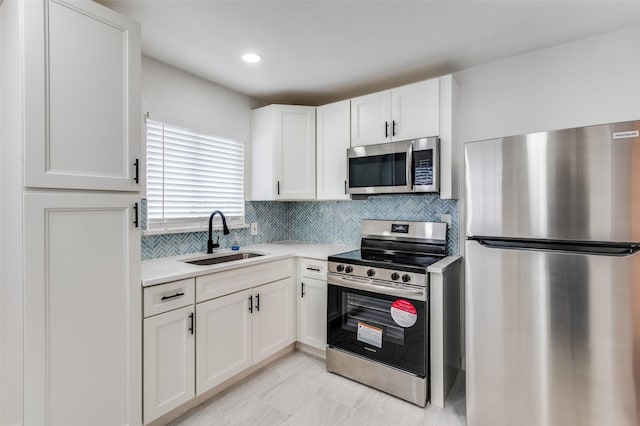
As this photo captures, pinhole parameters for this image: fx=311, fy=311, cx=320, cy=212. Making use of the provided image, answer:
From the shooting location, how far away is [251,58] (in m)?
2.30

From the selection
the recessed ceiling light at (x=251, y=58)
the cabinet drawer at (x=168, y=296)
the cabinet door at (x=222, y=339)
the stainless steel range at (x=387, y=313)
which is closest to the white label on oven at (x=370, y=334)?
the stainless steel range at (x=387, y=313)

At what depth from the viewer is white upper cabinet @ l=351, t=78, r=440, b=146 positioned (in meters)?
2.36

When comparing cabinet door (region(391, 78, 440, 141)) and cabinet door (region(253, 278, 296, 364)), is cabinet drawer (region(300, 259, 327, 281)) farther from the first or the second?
cabinet door (region(391, 78, 440, 141))

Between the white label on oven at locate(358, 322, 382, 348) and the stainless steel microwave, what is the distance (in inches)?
41.4

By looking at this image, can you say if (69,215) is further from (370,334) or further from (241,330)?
(370,334)

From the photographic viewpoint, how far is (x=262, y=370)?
99.3 inches

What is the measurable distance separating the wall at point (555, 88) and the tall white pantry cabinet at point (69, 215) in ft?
7.77

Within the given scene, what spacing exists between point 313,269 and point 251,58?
1.74 meters

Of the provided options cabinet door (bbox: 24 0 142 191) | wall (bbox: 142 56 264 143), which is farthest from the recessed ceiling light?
cabinet door (bbox: 24 0 142 191)

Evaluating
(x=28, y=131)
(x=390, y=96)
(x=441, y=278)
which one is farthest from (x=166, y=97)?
(x=441, y=278)

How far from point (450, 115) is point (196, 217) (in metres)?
2.21

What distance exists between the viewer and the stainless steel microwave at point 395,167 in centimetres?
232

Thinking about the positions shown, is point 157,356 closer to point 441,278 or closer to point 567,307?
point 441,278

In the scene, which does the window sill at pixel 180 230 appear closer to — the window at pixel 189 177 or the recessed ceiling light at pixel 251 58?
the window at pixel 189 177
